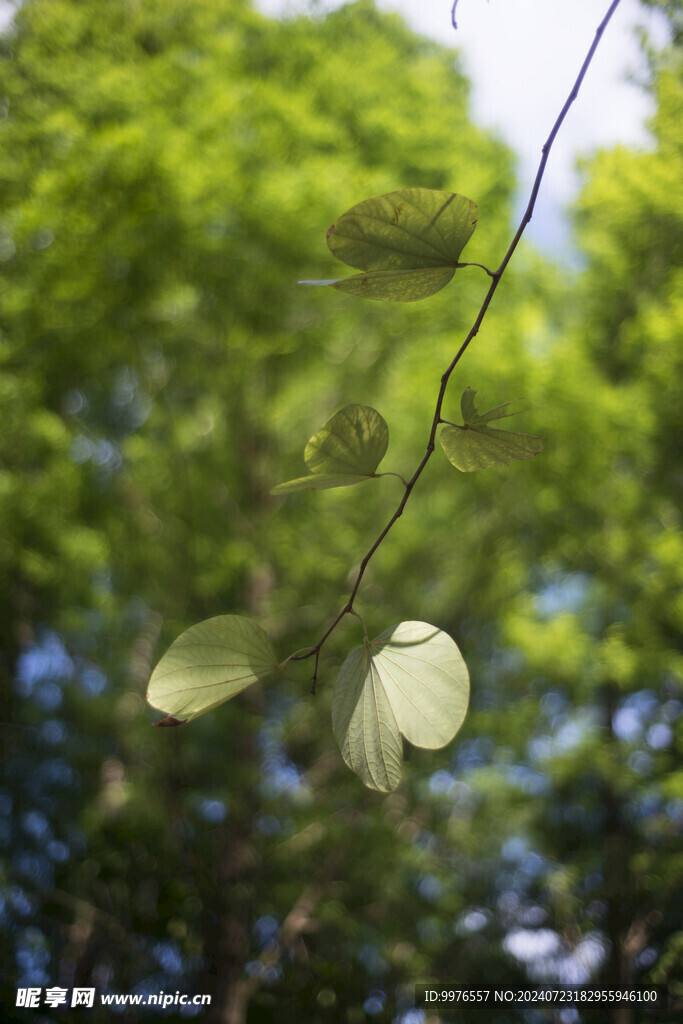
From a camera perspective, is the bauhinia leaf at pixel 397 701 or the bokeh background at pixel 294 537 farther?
the bokeh background at pixel 294 537

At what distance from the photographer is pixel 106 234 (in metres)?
1.43

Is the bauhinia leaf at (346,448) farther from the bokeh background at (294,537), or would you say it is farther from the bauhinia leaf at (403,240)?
the bokeh background at (294,537)

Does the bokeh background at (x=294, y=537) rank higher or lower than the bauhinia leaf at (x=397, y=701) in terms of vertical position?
lower

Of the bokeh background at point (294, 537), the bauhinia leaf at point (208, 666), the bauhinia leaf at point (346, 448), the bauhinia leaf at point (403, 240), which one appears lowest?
the bokeh background at point (294, 537)

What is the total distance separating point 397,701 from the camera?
0.19 metres

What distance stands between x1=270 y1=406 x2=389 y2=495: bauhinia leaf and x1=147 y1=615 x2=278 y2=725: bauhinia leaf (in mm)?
47

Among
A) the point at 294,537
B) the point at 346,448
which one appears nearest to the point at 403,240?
the point at 346,448

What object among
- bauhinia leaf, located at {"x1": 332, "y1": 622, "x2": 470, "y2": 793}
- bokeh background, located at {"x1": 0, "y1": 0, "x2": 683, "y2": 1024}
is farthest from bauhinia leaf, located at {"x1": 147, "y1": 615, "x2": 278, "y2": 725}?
bokeh background, located at {"x1": 0, "y1": 0, "x2": 683, "y2": 1024}

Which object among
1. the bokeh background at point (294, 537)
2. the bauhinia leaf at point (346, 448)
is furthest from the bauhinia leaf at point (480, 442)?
the bokeh background at point (294, 537)

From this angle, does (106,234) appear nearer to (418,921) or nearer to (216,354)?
(216,354)

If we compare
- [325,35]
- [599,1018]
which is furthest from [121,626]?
[325,35]

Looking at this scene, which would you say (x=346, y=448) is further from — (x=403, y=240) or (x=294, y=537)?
(x=294, y=537)

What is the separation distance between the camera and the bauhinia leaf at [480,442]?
191 mm

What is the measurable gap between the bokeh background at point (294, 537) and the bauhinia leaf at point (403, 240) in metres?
1.26
